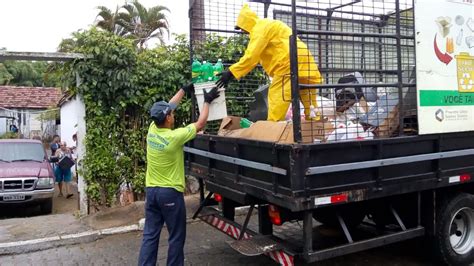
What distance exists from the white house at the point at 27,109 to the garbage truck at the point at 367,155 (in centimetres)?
2040

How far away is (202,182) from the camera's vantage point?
4805 millimetres

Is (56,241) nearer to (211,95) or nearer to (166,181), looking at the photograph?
(166,181)

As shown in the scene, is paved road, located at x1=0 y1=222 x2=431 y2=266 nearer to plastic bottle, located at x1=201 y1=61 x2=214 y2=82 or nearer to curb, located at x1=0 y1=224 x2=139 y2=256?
curb, located at x1=0 y1=224 x2=139 y2=256

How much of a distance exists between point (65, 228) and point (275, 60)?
12.3 ft

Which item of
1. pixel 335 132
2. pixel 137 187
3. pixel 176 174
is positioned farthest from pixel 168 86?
pixel 335 132

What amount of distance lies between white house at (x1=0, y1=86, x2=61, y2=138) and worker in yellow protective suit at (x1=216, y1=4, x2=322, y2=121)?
65.1ft

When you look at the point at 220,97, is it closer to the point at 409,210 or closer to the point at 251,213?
the point at 251,213

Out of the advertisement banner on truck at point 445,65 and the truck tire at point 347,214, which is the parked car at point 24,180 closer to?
the truck tire at point 347,214

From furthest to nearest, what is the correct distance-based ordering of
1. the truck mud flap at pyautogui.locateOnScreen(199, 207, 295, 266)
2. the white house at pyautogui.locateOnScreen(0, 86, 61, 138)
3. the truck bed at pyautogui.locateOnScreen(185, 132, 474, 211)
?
the white house at pyautogui.locateOnScreen(0, 86, 61, 138), the truck mud flap at pyautogui.locateOnScreen(199, 207, 295, 266), the truck bed at pyautogui.locateOnScreen(185, 132, 474, 211)

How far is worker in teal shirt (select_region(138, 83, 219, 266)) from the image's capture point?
3900 mm

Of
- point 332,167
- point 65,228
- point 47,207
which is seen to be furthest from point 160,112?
point 47,207

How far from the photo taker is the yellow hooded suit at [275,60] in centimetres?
423

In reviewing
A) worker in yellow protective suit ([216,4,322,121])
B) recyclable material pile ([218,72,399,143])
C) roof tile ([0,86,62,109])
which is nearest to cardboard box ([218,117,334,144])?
recyclable material pile ([218,72,399,143])

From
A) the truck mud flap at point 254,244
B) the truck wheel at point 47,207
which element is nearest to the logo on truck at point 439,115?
the truck mud flap at point 254,244
